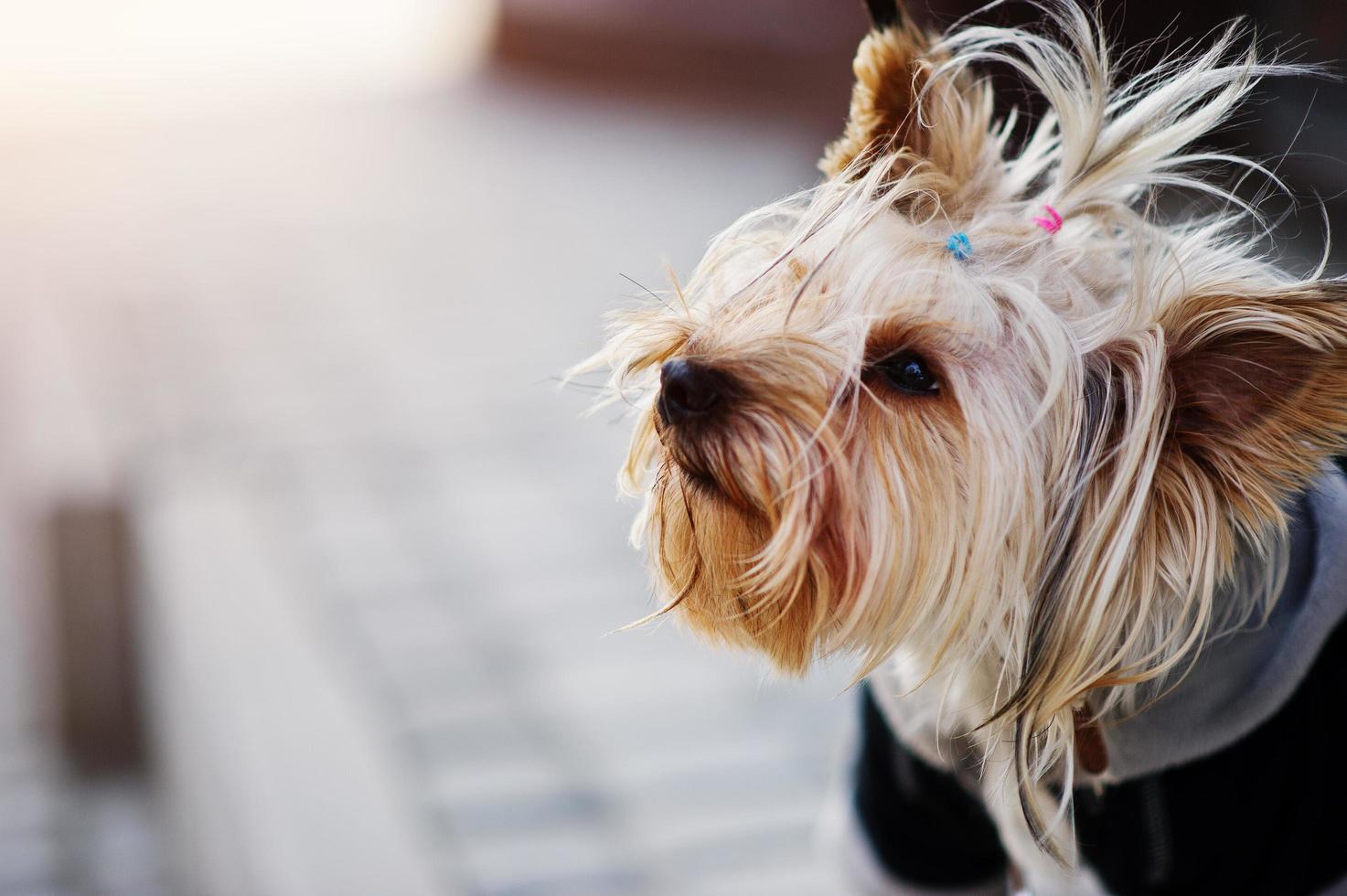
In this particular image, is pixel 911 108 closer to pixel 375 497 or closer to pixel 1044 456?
pixel 1044 456

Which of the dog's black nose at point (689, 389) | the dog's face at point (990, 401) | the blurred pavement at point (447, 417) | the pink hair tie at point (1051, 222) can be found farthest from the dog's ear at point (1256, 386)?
the blurred pavement at point (447, 417)

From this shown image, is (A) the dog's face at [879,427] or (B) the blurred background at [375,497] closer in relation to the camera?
(A) the dog's face at [879,427]

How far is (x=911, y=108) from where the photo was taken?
994 millimetres

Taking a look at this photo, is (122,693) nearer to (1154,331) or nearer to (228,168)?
(1154,331)

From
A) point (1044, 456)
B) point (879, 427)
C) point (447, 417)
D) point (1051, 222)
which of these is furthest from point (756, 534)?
point (447, 417)

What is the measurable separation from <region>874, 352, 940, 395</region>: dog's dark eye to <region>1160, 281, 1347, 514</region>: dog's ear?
0.56ft

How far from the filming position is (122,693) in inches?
92.7

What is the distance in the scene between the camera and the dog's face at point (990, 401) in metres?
0.91

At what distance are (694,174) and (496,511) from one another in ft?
6.73

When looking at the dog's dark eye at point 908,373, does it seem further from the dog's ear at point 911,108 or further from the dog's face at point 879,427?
the dog's ear at point 911,108

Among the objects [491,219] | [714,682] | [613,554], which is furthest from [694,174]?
[714,682]

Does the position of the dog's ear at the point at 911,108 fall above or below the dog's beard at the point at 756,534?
above

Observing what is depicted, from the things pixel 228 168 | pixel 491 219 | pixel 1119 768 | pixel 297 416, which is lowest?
pixel 1119 768

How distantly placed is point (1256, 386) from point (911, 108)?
1.10 ft
